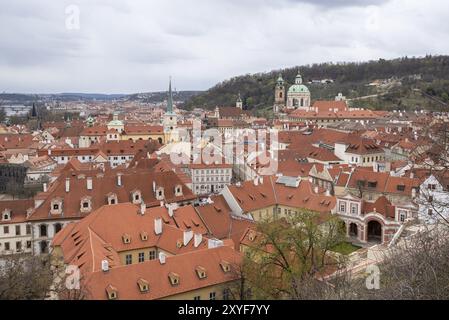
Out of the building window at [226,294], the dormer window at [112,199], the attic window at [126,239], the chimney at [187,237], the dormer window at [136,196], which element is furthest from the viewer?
the dormer window at [136,196]

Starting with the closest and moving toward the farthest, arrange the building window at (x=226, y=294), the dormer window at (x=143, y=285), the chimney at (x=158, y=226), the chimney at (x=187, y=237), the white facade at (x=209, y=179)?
the dormer window at (x=143, y=285), the building window at (x=226, y=294), the chimney at (x=187, y=237), the chimney at (x=158, y=226), the white facade at (x=209, y=179)

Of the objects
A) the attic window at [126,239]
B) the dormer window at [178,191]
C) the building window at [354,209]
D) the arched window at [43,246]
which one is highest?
the dormer window at [178,191]

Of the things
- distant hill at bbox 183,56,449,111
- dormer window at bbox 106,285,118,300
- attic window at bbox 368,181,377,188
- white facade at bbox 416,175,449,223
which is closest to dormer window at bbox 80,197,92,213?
dormer window at bbox 106,285,118,300

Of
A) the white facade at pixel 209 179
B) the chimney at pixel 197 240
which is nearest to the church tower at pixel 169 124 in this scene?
the white facade at pixel 209 179

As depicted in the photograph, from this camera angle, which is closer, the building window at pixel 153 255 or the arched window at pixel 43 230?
the building window at pixel 153 255

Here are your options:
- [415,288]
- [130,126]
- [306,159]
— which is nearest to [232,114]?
[130,126]

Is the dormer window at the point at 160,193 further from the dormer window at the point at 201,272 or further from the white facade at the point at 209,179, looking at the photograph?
the dormer window at the point at 201,272

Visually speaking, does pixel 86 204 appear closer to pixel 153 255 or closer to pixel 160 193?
pixel 160 193

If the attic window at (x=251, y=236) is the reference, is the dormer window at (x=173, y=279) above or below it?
below
